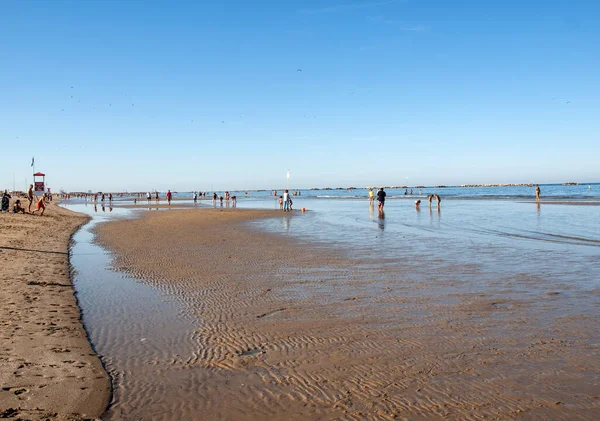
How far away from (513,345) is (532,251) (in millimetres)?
9277

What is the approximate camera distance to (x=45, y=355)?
563cm

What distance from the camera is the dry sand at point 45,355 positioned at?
4340mm

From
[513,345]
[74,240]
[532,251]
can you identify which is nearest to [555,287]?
[513,345]

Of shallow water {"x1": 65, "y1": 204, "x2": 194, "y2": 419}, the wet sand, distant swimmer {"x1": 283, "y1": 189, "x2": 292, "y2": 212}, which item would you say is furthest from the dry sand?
distant swimmer {"x1": 283, "y1": 189, "x2": 292, "y2": 212}

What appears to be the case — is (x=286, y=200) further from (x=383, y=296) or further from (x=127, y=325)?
(x=127, y=325)

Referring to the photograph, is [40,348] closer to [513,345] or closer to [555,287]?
[513,345]

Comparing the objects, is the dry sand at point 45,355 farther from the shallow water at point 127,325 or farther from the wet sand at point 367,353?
the wet sand at point 367,353

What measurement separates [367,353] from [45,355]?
4069mm

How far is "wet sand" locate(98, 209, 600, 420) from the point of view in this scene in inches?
173

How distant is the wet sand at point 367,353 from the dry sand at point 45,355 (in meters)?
0.36

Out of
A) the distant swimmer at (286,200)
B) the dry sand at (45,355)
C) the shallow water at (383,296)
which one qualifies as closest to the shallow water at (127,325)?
the shallow water at (383,296)

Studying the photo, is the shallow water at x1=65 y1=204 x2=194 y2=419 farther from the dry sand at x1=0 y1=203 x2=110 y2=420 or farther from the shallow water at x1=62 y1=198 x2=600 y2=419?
the dry sand at x1=0 y1=203 x2=110 y2=420

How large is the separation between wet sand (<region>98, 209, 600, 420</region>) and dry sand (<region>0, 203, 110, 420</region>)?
1.17 feet

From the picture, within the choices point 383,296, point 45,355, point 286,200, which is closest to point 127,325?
point 45,355
